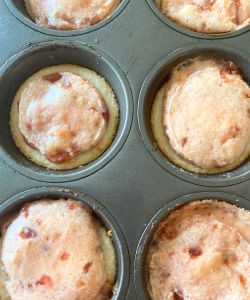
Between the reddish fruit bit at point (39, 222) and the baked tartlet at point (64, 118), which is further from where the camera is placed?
the baked tartlet at point (64, 118)

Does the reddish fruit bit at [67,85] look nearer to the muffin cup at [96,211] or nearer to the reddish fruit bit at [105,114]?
the reddish fruit bit at [105,114]

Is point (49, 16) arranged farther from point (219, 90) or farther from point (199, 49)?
point (219, 90)

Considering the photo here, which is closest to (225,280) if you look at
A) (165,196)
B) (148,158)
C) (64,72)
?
(165,196)

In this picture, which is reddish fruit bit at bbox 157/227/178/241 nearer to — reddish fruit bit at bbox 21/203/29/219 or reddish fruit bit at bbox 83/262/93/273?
reddish fruit bit at bbox 83/262/93/273

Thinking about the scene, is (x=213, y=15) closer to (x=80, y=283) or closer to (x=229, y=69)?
(x=229, y=69)

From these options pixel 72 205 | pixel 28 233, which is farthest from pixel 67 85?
pixel 28 233

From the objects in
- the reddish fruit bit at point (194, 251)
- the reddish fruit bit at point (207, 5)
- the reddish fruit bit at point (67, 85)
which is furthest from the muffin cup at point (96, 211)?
the reddish fruit bit at point (207, 5)

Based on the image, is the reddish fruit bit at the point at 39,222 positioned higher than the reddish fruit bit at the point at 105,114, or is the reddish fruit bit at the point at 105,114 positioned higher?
the reddish fruit bit at the point at 105,114
